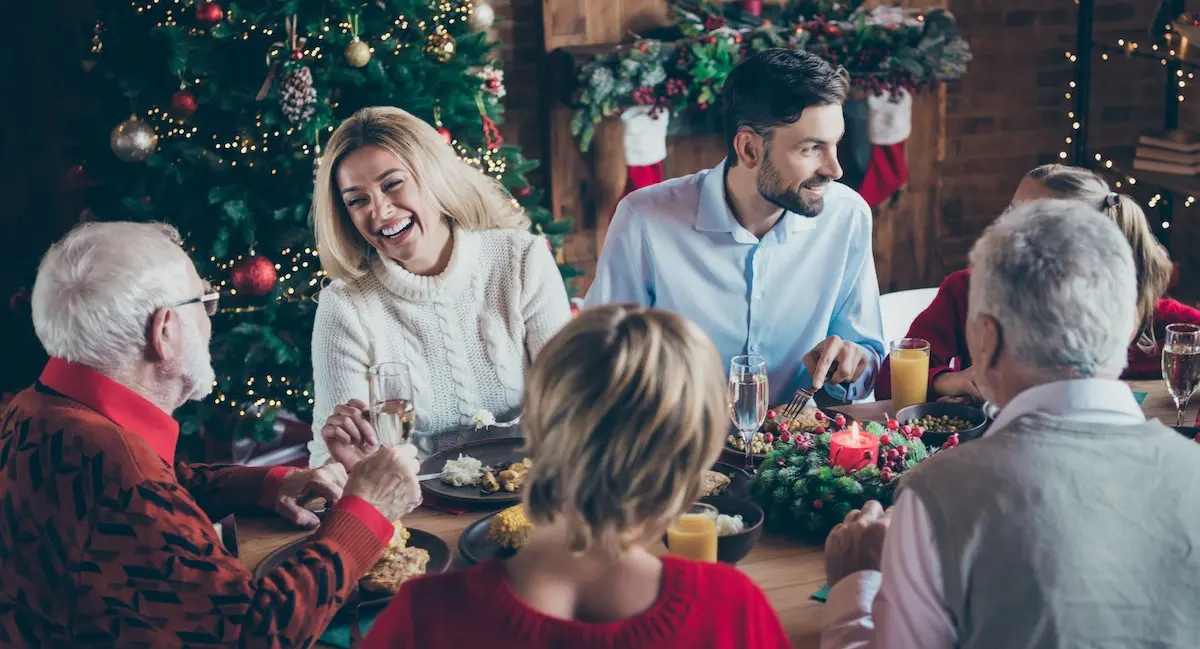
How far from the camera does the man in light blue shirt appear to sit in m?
2.74

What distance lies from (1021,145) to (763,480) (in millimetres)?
3863

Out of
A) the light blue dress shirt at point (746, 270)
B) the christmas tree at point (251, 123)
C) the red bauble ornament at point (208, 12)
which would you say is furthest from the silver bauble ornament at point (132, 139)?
the light blue dress shirt at point (746, 270)

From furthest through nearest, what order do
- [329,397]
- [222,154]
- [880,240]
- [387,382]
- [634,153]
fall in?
[880,240] → [634,153] → [222,154] → [329,397] → [387,382]

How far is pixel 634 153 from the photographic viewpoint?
4543mm

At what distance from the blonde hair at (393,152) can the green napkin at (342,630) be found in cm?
106

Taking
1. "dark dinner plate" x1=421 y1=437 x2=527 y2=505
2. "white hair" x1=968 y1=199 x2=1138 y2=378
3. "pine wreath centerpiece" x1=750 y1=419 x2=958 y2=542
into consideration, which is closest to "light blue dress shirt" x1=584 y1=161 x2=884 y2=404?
"dark dinner plate" x1=421 y1=437 x2=527 y2=505

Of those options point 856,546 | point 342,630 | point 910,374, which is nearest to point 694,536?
point 856,546

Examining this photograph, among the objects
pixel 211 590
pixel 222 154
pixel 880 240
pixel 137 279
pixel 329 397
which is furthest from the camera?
pixel 880 240

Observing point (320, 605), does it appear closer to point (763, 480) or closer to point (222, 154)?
point (763, 480)

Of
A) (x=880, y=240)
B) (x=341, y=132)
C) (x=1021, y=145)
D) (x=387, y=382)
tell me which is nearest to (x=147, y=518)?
(x=387, y=382)

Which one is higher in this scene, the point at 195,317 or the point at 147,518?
the point at 195,317

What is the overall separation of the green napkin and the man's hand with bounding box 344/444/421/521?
0.15 metres

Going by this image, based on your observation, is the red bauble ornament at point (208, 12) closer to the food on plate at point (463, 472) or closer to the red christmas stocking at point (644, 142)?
the red christmas stocking at point (644, 142)

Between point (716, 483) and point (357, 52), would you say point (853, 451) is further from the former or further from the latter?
point (357, 52)
